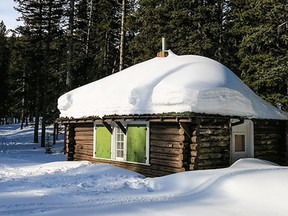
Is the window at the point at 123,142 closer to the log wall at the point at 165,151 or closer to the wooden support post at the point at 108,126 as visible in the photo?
the wooden support post at the point at 108,126

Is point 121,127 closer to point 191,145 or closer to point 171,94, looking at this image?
point 171,94

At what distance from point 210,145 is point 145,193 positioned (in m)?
3.97

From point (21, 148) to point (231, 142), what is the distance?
20.8 m

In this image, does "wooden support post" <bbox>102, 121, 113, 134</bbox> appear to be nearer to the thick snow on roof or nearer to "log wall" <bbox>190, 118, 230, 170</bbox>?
the thick snow on roof

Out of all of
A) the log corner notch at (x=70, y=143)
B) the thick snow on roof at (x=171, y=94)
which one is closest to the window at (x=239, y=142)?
the thick snow on roof at (x=171, y=94)

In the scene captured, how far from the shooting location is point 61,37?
96.2 ft

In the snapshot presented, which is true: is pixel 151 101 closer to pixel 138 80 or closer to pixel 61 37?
pixel 138 80

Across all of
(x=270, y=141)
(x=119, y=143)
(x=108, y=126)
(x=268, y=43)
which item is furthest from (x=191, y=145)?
Answer: (x=268, y=43)

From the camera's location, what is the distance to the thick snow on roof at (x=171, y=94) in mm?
12289

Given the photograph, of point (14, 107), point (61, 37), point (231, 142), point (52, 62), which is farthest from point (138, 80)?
point (14, 107)

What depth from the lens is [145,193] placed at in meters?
9.65

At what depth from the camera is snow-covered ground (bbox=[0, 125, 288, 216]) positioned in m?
7.65

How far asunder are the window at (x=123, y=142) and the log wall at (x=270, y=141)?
452cm

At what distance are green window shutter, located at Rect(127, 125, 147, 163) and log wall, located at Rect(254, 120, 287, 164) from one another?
451 cm
